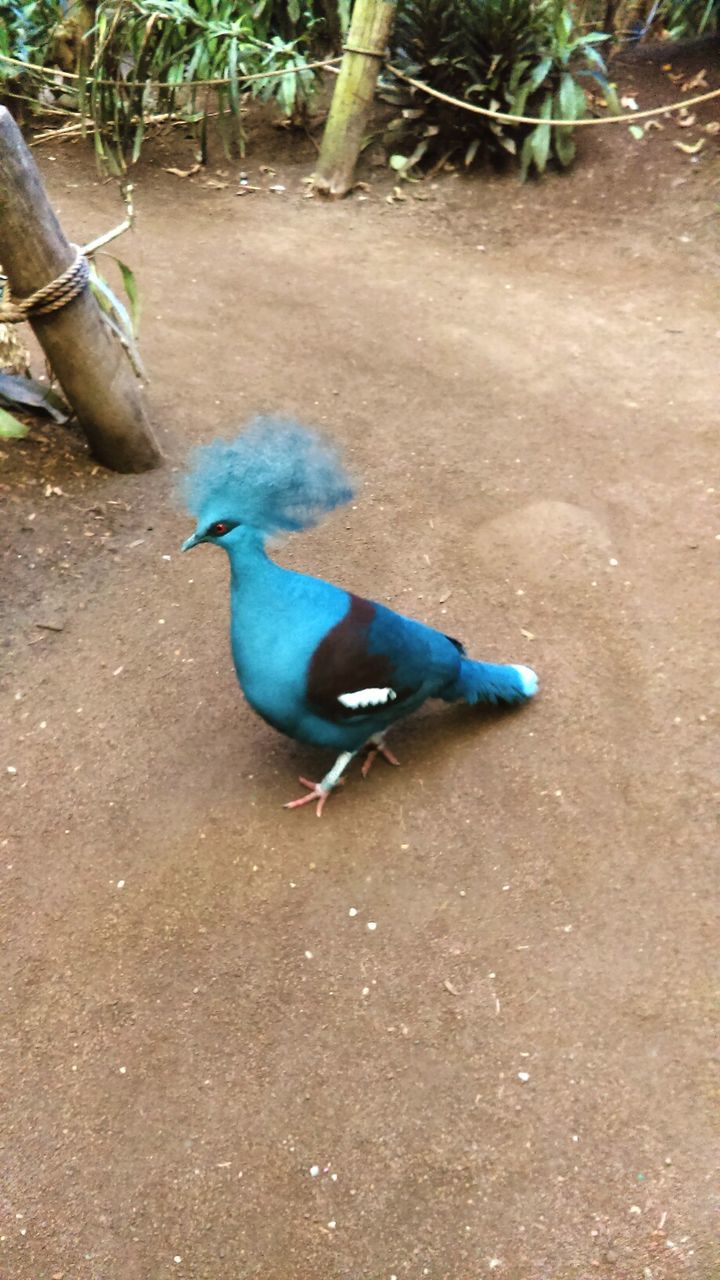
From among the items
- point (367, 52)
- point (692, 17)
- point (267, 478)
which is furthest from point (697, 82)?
point (267, 478)

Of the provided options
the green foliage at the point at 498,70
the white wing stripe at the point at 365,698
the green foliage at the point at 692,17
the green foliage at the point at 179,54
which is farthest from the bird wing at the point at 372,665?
the green foliage at the point at 692,17

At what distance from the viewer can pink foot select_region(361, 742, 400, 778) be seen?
8.09 ft

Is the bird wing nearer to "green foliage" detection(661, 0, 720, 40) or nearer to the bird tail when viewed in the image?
the bird tail

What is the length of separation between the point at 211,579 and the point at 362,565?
522 millimetres

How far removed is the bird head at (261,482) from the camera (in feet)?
6.73

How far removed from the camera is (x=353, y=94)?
5430 millimetres

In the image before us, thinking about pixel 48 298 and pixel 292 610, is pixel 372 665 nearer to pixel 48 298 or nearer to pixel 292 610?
pixel 292 610

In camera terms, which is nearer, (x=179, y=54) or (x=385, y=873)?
(x=385, y=873)

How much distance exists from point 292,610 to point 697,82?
5691 millimetres

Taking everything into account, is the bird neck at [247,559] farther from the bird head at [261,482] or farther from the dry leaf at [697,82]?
the dry leaf at [697,82]

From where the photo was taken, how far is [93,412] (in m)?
3.20

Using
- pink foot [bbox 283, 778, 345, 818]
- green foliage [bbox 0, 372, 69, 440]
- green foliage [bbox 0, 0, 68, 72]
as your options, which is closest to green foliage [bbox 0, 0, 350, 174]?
green foliage [bbox 0, 0, 68, 72]

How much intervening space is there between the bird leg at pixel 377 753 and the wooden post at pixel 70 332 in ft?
5.13

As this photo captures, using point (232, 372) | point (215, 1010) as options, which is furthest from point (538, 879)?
point (232, 372)
